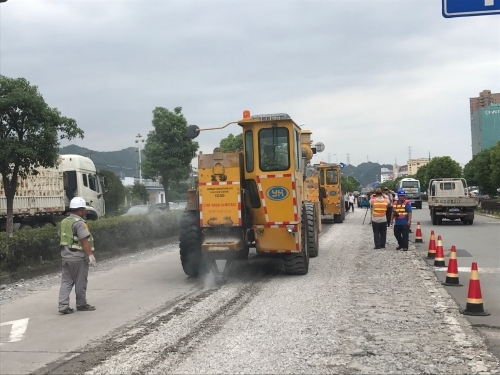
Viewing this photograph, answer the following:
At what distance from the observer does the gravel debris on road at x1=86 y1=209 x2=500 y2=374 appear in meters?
5.52

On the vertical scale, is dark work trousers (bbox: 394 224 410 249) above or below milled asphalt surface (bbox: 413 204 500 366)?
above

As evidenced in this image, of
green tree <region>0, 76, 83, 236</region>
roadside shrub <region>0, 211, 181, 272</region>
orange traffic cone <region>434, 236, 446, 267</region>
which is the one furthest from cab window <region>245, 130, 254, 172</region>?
green tree <region>0, 76, 83, 236</region>

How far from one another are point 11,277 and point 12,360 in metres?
5.83

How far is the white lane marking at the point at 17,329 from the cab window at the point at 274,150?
195 inches

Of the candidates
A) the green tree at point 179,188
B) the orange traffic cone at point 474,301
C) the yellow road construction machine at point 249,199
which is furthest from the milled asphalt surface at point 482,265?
the green tree at point 179,188

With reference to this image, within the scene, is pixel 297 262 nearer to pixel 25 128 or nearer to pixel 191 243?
pixel 191 243

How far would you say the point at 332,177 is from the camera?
2789cm

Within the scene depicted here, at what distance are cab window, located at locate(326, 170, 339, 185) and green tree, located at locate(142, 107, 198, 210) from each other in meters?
6.76

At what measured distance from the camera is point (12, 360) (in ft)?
19.4

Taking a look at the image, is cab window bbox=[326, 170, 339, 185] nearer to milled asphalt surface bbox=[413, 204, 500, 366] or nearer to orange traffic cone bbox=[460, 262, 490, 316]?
milled asphalt surface bbox=[413, 204, 500, 366]

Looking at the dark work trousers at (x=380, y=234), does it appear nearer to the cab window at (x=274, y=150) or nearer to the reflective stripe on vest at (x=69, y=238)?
the cab window at (x=274, y=150)

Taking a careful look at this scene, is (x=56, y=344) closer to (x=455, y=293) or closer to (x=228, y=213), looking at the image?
(x=228, y=213)

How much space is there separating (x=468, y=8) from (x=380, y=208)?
9539 mm

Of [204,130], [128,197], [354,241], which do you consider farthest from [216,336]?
[128,197]
